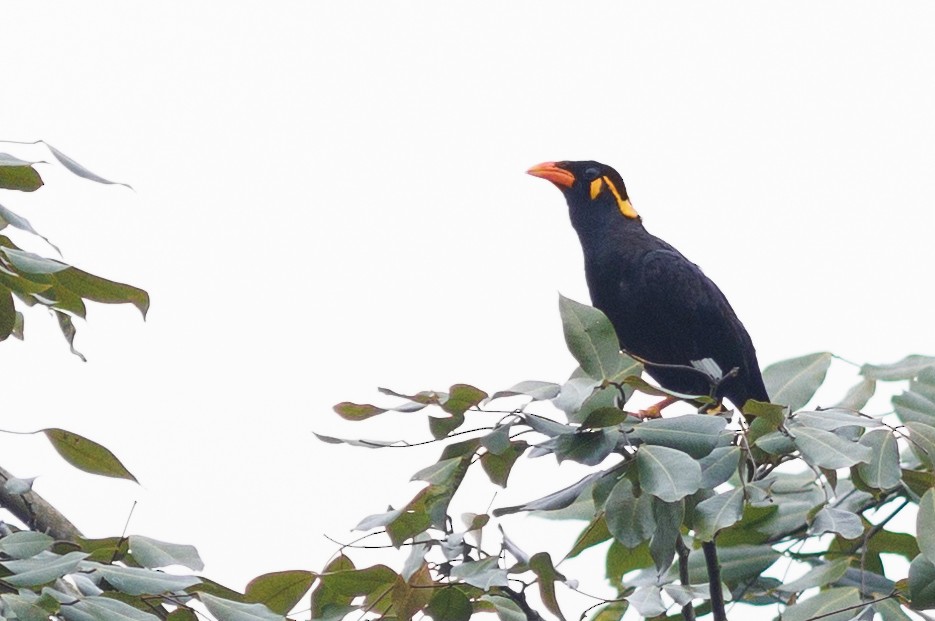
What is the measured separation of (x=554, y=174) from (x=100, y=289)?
3311 mm

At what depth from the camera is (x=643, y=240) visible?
14.9 feet

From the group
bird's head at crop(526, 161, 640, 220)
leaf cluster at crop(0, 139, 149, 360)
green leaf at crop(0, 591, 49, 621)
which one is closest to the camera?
green leaf at crop(0, 591, 49, 621)

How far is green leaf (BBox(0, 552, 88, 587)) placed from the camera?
4.92 feet

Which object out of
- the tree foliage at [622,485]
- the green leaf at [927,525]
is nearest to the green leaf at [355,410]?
the tree foliage at [622,485]

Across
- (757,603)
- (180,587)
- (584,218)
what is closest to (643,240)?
(584,218)

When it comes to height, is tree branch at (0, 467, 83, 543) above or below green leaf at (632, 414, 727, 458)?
below

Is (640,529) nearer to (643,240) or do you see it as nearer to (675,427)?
(675,427)

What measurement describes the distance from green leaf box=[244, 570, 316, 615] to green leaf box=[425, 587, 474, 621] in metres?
0.21

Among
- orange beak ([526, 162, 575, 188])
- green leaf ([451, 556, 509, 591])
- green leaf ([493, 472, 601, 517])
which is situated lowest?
green leaf ([451, 556, 509, 591])

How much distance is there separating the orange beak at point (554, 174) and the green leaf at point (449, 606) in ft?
10.7

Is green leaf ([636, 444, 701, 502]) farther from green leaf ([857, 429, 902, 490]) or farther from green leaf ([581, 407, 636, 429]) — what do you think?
green leaf ([857, 429, 902, 490])

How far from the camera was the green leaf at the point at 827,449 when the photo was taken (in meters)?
1.78

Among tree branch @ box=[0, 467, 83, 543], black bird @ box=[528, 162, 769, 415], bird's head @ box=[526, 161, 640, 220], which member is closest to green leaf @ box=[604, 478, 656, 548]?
Result: tree branch @ box=[0, 467, 83, 543]

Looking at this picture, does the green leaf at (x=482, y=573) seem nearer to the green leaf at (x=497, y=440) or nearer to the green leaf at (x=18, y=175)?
the green leaf at (x=497, y=440)
